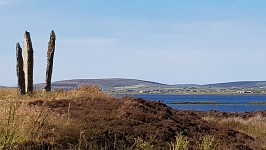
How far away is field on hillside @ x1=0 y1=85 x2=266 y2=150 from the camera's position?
14164 millimetres

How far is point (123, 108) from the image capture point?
2139cm

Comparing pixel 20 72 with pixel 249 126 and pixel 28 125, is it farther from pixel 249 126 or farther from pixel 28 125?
pixel 28 125

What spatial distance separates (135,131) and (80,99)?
195 inches

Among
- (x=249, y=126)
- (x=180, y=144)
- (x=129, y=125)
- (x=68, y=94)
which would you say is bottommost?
(x=249, y=126)

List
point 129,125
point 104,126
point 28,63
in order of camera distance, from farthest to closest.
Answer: point 28,63 → point 129,125 → point 104,126

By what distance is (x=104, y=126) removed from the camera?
703 inches

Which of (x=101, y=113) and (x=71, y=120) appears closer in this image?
(x=71, y=120)

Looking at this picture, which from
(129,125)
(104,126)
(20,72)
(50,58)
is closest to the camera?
(104,126)

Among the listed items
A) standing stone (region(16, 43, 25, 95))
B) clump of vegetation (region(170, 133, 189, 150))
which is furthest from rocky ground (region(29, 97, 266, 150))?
standing stone (region(16, 43, 25, 95))

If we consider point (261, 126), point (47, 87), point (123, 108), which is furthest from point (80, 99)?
point (261, 126)

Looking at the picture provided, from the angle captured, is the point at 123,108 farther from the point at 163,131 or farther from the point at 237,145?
the point at 237,145

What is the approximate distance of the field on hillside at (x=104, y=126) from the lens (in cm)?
1416

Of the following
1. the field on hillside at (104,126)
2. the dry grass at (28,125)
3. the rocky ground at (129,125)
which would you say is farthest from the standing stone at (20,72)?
the dry grass at (28,125)

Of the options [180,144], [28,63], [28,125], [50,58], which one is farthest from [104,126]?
[50,58]
